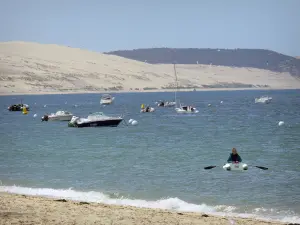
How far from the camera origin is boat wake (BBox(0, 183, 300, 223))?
799 inches

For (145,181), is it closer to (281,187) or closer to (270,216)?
(281,187)

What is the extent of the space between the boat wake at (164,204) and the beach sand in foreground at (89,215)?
1.83m

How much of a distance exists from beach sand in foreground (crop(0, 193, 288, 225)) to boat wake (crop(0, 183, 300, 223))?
183 cm

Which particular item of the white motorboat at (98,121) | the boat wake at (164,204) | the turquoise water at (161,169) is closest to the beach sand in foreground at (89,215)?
the boat wake at (164,204)

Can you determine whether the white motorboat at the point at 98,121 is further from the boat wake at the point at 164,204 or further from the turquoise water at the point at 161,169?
the boat wake at the point at 164,204

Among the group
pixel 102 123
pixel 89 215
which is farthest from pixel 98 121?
pixel 89 215

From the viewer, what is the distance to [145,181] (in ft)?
91.4

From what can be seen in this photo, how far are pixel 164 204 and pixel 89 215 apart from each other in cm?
507

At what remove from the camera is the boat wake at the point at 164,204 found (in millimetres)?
20297

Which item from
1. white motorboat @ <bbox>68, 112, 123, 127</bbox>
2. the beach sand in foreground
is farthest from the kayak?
white motorboat @ <bbox>68, 112, 123, 127</bbox>

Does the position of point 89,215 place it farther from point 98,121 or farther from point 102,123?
point 102,123

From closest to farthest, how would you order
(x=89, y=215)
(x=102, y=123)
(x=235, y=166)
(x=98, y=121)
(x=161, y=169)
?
(x=89, y=215), (x=235, y=166), (x=161, y=169), (x=98, y=121), (x=102, y=123)

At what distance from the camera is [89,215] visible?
1748cm

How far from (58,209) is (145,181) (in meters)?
9.92
